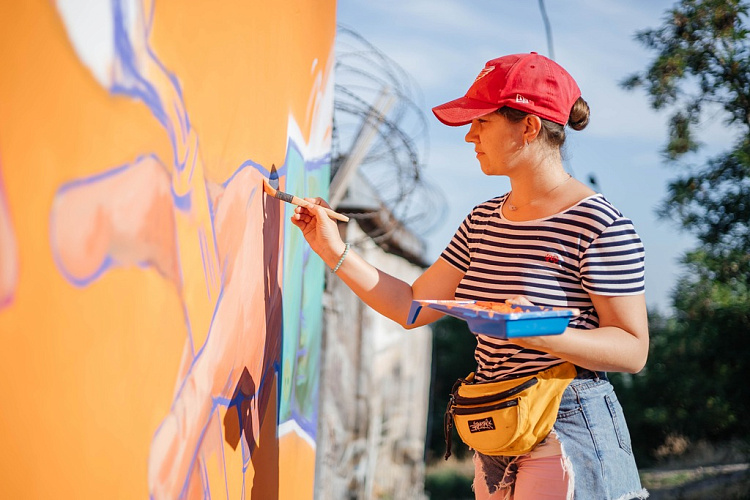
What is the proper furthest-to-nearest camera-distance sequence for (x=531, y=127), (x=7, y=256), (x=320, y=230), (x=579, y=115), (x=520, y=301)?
(x=320, y=230), (x=579, y=115), (x=531, y=127), (x=520, y=301), (x=7, y=256)

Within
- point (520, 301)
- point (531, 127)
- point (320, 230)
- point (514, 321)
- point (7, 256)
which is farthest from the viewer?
point (320, 230)

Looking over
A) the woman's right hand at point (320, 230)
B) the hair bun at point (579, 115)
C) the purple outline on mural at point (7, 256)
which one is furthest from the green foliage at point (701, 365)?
the purple outline on mural at point (7, 256)

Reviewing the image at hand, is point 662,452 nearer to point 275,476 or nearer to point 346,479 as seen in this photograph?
point 346,479

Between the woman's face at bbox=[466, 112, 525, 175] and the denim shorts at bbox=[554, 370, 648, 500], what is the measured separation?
0.68m

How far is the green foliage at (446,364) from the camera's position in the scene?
1941cm

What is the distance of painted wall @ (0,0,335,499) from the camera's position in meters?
1.19

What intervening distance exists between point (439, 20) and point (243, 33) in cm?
644

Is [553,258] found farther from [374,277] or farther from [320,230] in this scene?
[320,230]

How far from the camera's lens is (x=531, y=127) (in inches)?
93.6

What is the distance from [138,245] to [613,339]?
131 cm

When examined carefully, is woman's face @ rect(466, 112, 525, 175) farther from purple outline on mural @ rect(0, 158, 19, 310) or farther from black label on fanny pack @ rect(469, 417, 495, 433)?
purple outline on mural @ rect(0, 158, 19, 310)

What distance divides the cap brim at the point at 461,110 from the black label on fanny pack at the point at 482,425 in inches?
35.2

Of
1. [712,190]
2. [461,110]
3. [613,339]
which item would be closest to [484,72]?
[461,110]

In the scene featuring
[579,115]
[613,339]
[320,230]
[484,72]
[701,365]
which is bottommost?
[701,365]
